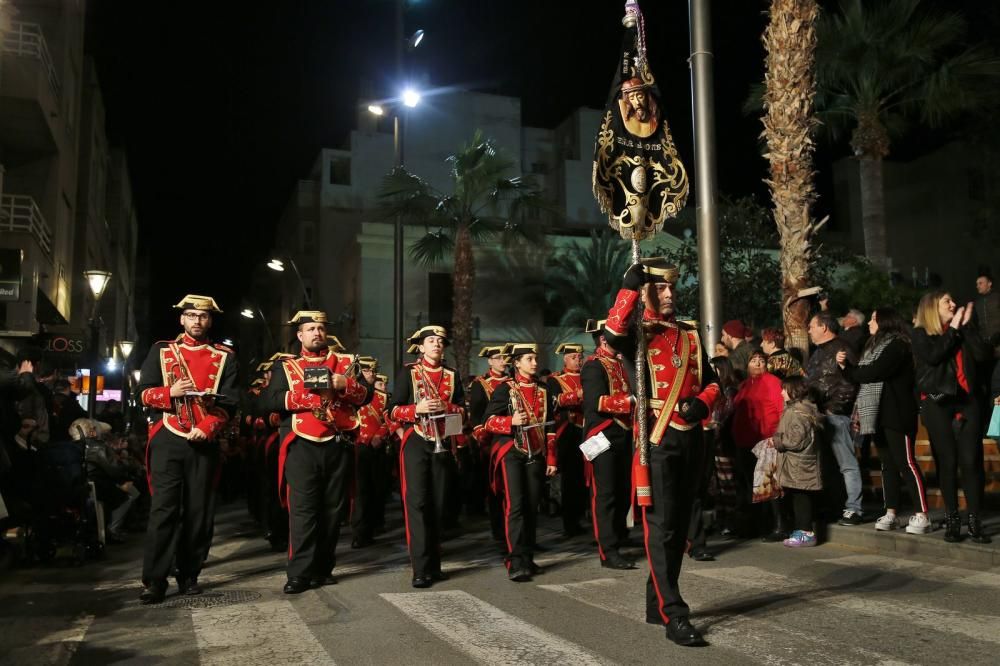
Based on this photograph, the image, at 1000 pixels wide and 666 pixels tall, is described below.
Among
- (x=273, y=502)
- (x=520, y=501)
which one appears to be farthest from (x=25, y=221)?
(x=520, y=501)

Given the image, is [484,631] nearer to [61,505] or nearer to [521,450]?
[521,450]

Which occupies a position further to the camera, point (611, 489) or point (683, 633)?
point (611, 489)

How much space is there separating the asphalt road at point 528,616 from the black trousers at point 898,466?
66cm

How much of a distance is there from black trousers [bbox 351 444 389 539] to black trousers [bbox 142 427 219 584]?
2.73 meters

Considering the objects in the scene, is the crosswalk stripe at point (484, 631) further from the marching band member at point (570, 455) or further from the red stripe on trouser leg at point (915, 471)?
the red stripe on trouser leg at point (915, 471)

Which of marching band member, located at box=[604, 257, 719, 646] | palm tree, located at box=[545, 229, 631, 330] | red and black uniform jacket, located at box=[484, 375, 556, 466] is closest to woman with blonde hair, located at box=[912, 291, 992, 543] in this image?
marching band member, located at box=[604, 257, 719, 646]

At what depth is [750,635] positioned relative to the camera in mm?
5617

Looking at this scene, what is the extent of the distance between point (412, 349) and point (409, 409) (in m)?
1.04

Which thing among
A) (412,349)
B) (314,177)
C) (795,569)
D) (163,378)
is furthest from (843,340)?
(314,177)

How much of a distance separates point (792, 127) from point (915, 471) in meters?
6.41

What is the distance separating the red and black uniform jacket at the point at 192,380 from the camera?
24.9ft

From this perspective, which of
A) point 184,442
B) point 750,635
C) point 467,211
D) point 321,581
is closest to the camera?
point 750,635

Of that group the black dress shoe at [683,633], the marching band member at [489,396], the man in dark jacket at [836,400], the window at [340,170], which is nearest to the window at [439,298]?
the window at [340,170]

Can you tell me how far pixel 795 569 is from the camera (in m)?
8.02
